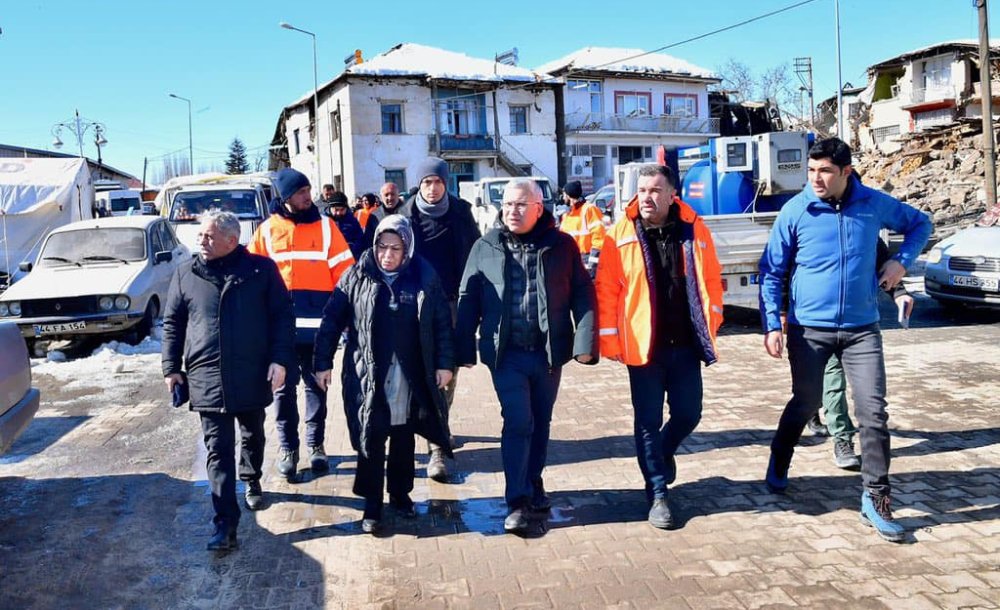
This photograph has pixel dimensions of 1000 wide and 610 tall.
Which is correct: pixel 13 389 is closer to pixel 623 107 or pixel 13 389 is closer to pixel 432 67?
pixel 432 67

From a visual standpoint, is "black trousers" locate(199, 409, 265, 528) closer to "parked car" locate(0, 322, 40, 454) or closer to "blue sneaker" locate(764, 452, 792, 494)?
"parked car" locate(0, 322, 40, 454)

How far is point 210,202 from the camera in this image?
627 inches

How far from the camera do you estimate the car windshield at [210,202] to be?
15789mm

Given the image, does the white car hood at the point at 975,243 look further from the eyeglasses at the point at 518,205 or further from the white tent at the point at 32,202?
the white tent at the point at 32,202

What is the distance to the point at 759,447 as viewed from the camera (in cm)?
575

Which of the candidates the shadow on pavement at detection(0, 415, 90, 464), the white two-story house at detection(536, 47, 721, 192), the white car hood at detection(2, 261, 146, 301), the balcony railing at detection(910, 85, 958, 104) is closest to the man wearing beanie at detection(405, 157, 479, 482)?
the shadow on pavement at detection(0, 415, 90, 464)

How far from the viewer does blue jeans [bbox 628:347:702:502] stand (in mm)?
4473

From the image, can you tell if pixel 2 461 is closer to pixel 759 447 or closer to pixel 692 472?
pixel 692 472

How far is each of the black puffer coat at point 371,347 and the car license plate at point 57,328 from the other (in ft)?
23.1

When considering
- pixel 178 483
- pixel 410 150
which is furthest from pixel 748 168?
pixel 410 150

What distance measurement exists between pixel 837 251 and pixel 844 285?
0.60 ft

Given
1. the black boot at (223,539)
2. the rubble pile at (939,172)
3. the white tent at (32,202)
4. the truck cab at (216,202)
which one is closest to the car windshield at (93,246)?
the truck cab at (216,202)

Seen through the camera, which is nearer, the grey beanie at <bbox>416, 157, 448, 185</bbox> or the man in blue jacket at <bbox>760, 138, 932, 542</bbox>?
the man in blue jacket at <bbox>760, 138, 932, 542</bbox>

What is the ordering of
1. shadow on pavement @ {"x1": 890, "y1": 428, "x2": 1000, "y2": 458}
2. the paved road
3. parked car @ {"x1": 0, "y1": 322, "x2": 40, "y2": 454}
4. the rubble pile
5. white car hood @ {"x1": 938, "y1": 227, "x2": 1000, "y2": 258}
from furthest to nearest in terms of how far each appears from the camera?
the rubble pile
white car hood @ {"x1": 938, "y1": 227, "x2": 1000, "y2": 258}
shadow on pavement @ {"x1": 890, "y1": 428, "x2": 1000, "y2": 458}
parked car @ {"x1": 0, "y1": 322, "x2": 40, "y2": 454}
the paved road
